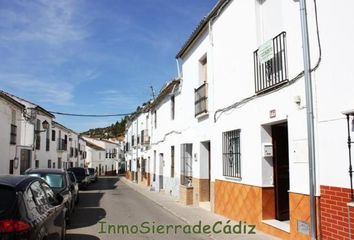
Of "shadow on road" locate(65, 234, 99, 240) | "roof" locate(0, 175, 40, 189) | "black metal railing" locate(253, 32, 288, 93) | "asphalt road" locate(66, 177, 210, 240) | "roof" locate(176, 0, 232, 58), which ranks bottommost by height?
"asphalt road" locate(66, 177, 210, 240)

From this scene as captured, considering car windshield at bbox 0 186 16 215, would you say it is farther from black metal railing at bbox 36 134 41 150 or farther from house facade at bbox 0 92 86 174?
black metal railing at bbox 36 134 41 150

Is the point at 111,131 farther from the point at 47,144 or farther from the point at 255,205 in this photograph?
the point at 255,205

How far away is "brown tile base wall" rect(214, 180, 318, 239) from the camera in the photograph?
762 cm

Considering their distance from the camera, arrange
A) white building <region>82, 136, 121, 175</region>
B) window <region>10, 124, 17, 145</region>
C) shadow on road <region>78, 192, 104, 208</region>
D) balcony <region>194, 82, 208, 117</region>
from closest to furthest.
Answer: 1. balcony <region>194, 82, 208, 117</region>
2. shadow on road <region>78, 192, 104, 208</region>
3. window <region>10, 124, 17, 145</region>
4. white building <region>82, 136, 121, 175</region>

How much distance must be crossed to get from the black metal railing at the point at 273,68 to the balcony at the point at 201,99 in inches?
173

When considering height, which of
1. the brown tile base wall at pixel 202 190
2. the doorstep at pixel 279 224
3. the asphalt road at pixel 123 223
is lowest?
the asphalt road at pixel 123 223

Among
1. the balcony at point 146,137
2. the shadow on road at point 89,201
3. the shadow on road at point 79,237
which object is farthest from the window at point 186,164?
the balcony at point 146,137

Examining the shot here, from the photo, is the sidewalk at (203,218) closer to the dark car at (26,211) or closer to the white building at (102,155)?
the dark car at (26,211)

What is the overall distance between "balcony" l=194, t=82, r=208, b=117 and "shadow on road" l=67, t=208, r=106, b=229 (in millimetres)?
4913

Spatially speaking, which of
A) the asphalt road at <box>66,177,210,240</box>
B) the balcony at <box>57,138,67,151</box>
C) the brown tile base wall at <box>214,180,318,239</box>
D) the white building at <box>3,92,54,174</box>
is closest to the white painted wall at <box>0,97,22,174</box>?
the white building at <box>3,92,54,174</box>

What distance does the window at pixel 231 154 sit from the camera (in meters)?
11.1

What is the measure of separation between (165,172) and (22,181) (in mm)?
17530

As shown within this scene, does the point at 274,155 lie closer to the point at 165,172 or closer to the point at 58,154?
the point at 165,172

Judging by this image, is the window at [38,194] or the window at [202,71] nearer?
the window at [38,194]
